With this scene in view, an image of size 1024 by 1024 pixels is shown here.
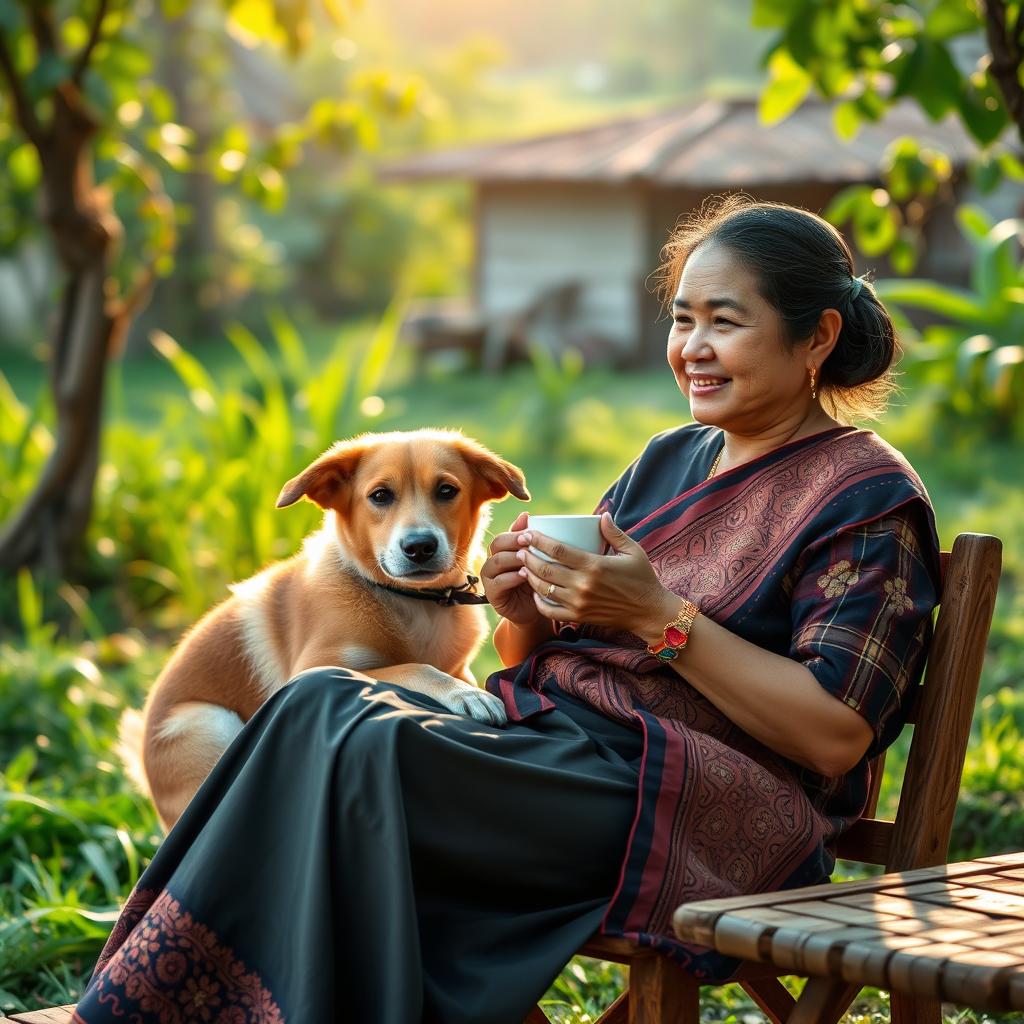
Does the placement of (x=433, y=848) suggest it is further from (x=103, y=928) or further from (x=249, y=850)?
(x=103, y=928)

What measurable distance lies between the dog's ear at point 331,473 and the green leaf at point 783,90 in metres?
1.58

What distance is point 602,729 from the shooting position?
2561 millimetres

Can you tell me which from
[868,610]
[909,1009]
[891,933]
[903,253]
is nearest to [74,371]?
[903,253]

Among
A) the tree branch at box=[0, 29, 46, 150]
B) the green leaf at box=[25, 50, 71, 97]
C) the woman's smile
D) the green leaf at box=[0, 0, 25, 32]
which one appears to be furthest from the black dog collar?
the tree branch at box=[0, 29, 46, 150]

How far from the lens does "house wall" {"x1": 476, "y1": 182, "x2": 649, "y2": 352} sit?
17.9m

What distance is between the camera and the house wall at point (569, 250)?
1789cm

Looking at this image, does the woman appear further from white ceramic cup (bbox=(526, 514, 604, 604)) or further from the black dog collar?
the black dog collar

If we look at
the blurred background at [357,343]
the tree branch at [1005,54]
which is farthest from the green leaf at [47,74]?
the tree branch at [1005,54]

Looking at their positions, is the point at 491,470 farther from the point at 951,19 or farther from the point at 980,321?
the point at 980,321

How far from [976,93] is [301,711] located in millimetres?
2633

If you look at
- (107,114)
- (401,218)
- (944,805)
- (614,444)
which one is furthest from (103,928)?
(401,218)

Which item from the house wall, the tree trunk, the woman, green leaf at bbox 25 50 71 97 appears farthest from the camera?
the house wall

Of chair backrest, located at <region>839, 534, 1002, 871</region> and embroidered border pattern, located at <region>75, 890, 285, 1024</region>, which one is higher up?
chair backrest, located at <region>839, 534, 1002, 871</region>

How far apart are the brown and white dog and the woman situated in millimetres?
416
